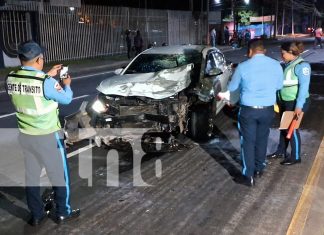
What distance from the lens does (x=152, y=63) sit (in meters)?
7.82

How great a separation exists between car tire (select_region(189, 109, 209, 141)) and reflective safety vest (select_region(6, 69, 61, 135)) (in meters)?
3.30

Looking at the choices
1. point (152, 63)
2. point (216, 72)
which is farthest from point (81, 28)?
point (216, 72)

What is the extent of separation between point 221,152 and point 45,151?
3.26m

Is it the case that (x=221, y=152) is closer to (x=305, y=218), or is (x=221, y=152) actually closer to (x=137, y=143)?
(x=137, y=143)

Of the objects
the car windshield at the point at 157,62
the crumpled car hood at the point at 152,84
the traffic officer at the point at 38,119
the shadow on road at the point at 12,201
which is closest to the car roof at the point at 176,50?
the car windshield at the point at 157,62

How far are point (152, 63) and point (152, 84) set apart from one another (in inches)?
50.0

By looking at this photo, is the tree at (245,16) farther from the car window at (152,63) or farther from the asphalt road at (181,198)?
the asphalt road at (181,198)

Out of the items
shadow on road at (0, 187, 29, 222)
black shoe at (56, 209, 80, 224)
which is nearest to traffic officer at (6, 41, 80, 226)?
black shoe at (56, 209, 80, 224)

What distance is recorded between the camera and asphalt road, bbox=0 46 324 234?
4.15 meters

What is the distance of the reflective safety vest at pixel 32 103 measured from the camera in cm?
374

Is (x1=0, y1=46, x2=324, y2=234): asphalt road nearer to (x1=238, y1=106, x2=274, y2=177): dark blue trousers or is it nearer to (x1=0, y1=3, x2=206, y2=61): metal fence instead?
(x1=238, y1=106, x2=274, y2=177): dark blue trousers

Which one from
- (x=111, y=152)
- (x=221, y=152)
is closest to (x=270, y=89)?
(x=221, y=152)

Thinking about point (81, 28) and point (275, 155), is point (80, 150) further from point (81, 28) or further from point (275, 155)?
point (81, 28)

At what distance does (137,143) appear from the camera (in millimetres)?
6344
